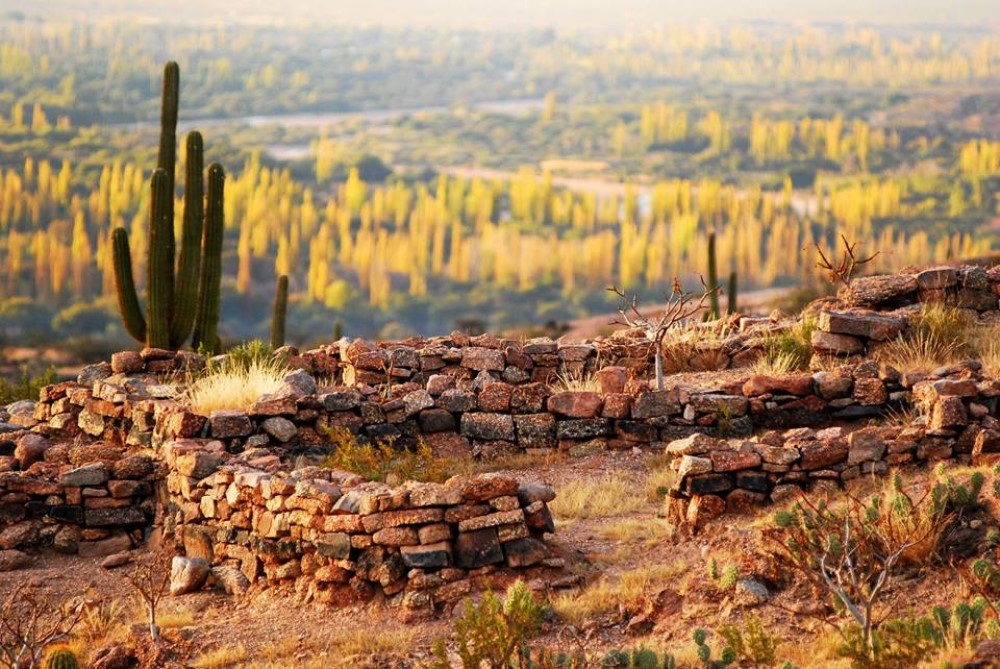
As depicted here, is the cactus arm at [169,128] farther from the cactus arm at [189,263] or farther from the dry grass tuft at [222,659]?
the dry grass tuft at [222,659]

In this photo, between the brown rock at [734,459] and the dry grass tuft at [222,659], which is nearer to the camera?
the dry grass tuft at [222,659]

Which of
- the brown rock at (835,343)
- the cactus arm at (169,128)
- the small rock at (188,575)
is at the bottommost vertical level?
the small rock at (188,575)

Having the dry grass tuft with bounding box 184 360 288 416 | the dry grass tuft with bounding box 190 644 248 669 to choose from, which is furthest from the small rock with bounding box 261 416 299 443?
the dry grass tuft with bounding box 190 644 248 669

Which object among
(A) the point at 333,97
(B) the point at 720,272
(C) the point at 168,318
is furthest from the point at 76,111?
(C) the point at 168,318

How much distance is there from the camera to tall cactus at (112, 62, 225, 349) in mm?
20953

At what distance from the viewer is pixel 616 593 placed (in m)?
11.2

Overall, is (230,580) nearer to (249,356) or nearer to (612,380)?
(612,380)

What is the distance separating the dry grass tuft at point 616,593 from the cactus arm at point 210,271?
10.9 metres

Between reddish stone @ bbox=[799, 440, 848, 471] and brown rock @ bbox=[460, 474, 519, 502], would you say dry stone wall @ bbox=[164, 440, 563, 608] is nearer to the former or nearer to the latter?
brown rock @ bbox=[460, 474, 519, 502]

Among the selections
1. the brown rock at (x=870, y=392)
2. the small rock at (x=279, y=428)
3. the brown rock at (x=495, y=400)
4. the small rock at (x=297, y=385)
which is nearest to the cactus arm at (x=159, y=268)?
the small rock at (x=297, y=385)

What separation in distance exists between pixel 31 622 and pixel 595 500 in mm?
4863

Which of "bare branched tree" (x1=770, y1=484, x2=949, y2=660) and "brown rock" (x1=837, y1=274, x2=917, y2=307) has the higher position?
"brown rock" (x1=837, y1=274, x2=917, y2=307)

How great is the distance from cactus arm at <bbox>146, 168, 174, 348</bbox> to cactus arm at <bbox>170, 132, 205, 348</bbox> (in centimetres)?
13

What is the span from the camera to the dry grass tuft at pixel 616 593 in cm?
1102
